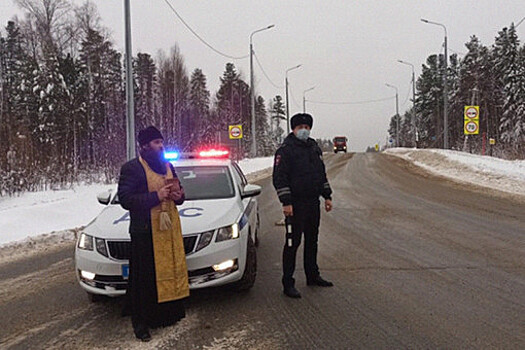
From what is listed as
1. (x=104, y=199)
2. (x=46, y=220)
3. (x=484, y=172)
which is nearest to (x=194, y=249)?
(x=104, y=199)

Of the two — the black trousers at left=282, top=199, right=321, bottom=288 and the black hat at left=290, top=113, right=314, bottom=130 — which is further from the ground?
the black hat at left=290, top=113, right=314, bottom=130

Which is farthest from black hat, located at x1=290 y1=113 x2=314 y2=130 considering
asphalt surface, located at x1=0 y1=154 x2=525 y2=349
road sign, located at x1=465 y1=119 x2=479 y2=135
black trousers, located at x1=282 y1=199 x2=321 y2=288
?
road sign, located at x1=465 y1=119 x2=479 y2=135

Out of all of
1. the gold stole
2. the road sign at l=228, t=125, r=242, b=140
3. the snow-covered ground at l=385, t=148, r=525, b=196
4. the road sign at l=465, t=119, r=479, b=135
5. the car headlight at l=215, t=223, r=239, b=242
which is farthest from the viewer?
the road sign at l=228, t=125, r=242, b=140

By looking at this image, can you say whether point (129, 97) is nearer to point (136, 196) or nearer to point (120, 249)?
point (120, 249)

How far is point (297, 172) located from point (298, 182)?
0.11 meters

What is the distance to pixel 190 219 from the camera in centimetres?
468

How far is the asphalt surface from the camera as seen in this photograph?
3.83 meters

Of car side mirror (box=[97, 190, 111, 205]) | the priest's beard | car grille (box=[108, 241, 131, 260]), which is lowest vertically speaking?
car grille (box=[108, 241, 131, 260])

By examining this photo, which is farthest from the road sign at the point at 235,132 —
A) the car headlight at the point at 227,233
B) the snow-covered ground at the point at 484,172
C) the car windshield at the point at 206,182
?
the car headlight at the point at 227,233

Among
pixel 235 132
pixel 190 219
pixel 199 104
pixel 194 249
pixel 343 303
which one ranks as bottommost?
pixel 343 303

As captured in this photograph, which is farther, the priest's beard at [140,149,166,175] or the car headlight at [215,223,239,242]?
the car headlight at [215,223,239,242]

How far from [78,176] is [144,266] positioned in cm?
1590

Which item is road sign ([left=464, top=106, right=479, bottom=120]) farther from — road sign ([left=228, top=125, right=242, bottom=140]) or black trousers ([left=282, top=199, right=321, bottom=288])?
black trousers ([left=282, top=199, right=321, bottom=288])

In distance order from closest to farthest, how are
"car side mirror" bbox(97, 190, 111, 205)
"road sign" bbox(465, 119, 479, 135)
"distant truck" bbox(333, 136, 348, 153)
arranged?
"car side mirror" bbox(97, 190, 111, 205) < "road sign" bbox(465, 119, 479, 135) < "distant truck" bbox(333, 136, 348, 153)
